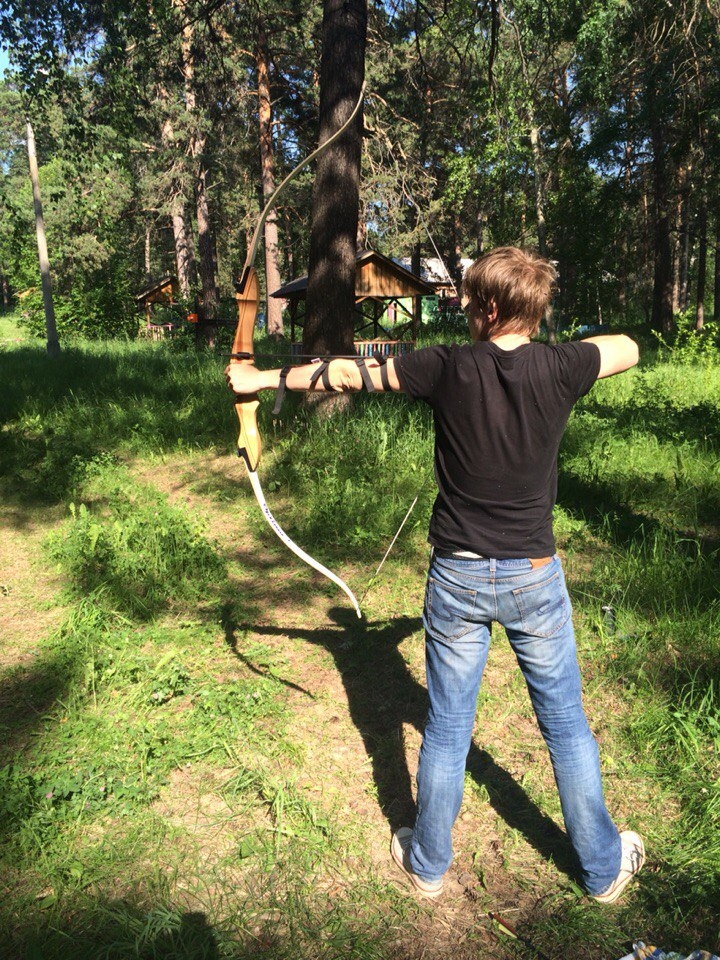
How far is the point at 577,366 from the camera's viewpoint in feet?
5.93

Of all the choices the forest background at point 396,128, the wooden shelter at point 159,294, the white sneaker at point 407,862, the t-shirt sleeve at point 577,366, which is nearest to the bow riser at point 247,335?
the t-shirt sleeve at point 577,366

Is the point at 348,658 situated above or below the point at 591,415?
below

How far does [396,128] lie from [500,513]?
15541 mm

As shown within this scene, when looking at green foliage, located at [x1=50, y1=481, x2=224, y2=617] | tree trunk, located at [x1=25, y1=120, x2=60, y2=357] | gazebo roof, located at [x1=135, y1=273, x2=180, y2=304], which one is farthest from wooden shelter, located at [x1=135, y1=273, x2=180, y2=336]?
green foliage, located at [x1=50, y1=481, x2=224, y2=617]

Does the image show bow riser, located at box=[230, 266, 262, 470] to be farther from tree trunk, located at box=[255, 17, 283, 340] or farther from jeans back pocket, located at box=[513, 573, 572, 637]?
tree trunk, located at box=[255, 17, 283, 340]

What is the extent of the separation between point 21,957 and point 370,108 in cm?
1347

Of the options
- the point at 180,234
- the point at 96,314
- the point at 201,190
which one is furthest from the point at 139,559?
the point at 180,234

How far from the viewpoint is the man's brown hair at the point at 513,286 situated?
1.76m

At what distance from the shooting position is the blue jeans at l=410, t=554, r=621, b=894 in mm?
1859

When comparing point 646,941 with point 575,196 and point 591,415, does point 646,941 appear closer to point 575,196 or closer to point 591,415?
point 591,415

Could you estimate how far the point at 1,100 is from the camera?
150 feet

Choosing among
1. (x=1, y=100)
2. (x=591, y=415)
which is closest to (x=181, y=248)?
(x=591, y=415)

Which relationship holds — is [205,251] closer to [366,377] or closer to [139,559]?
[139,559]

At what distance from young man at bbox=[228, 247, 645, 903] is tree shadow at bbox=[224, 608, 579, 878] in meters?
0.45
